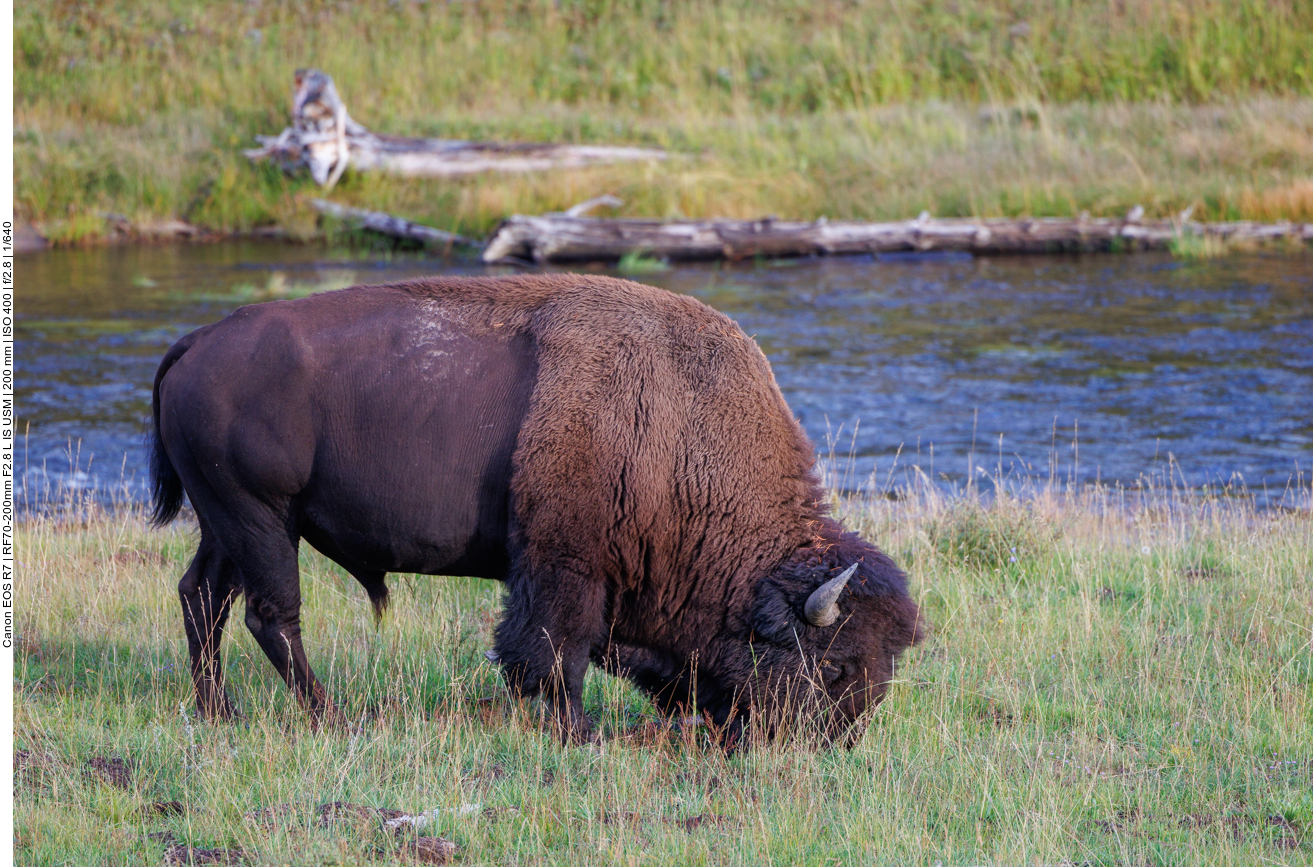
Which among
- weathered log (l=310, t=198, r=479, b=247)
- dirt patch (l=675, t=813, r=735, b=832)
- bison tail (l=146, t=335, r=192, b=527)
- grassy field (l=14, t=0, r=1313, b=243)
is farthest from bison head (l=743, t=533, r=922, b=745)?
weathered log (l=310, t=198, r=479, b=247)

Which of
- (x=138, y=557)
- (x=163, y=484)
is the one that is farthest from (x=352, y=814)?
(x=138, y=557)

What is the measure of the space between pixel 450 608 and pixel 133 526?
9.27ft

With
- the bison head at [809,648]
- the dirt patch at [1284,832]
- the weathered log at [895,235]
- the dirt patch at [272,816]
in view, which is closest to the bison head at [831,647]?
the bison head at [809,648]

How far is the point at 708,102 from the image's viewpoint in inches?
898

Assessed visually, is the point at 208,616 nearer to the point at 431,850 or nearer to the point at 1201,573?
the point at 431,850

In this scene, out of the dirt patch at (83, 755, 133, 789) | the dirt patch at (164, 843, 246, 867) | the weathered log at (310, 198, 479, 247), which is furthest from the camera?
the weathered log at (310, 198, 479, 247)

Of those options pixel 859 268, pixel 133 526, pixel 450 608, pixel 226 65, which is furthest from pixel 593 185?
pixel 450 608

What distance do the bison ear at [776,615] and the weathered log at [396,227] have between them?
1439 cm

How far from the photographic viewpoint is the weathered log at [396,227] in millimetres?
18641

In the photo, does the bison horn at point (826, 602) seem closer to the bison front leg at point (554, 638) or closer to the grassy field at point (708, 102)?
the bison front leg at point (554, 638)

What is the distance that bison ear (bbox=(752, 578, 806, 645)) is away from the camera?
4.85 metres

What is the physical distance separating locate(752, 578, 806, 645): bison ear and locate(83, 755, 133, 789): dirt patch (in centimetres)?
229

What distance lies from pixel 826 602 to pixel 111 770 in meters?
2.59

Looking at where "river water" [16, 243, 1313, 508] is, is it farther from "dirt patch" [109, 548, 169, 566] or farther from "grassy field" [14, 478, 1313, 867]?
"grassy field" [14, 478, 1313, 867]
